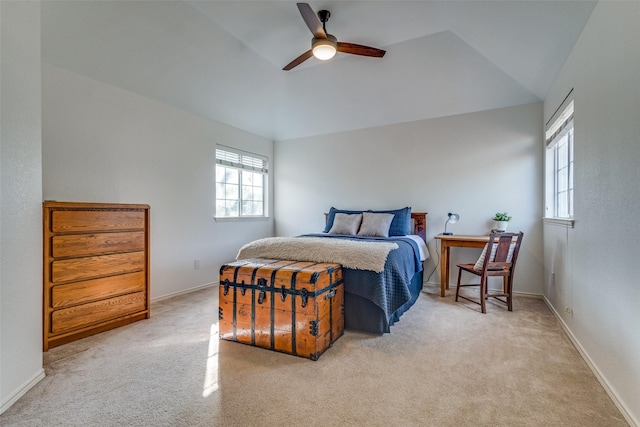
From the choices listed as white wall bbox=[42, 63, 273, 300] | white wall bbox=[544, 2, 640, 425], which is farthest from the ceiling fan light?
white wall bbox=[42, 63, 273, 300]

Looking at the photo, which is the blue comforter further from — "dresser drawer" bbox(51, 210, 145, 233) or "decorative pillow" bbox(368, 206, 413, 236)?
"dresser drawer" bbox(51, 210, 145, 233)

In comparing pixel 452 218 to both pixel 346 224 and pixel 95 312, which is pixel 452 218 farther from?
pixel 95 312

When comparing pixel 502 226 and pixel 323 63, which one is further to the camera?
pixel 323 63

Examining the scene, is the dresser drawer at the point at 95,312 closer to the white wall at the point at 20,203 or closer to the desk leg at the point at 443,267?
the white wall at the point at 20,203

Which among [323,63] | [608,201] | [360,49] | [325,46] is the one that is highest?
[323,63]

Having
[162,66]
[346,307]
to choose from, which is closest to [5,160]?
[162,66]

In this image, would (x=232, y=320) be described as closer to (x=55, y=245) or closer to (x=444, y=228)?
(x=55, y=245)

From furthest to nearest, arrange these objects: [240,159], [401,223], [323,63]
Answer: [240,159]
[401,223]
[323,63]

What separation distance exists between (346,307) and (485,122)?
3069 millimetres

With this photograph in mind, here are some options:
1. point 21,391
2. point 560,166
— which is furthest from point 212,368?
point 560,166

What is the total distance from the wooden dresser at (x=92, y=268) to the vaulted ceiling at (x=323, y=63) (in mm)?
1420

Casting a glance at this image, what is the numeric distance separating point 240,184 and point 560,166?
4.19 m

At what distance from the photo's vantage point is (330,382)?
1814 millimetres

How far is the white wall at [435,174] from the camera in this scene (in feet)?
12.2
